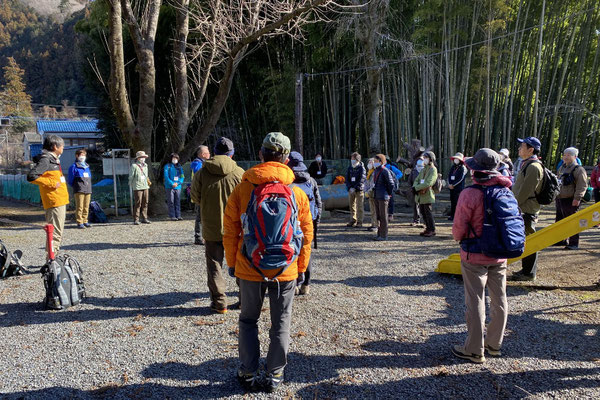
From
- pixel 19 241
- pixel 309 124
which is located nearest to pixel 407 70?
pixel 309 124

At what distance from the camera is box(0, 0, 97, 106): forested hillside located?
193 ft

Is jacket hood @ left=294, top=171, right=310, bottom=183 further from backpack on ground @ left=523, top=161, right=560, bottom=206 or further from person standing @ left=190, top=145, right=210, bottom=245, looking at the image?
backpack on ground @ left=523, top=161, right=560, bottom=206

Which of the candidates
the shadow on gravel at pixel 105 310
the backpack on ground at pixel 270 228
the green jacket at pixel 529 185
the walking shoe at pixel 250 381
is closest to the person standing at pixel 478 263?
the backpack on ground at pixel 270 228

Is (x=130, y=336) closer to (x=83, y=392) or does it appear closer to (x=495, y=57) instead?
(x=83, y=392)

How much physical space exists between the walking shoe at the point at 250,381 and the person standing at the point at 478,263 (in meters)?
1.45

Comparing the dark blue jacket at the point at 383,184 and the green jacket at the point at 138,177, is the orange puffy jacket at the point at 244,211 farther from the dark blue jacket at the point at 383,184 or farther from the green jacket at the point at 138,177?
the green jacket at the point at 138,177

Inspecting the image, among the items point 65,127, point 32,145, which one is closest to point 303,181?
point 65,127

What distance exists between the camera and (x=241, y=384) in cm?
264

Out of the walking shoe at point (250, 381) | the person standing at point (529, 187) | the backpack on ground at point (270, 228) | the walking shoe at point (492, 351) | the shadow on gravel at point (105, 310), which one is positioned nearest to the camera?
the backpack on ground at point (270, 228)

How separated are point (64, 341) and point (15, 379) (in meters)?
0.60

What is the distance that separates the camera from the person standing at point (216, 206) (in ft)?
12.6

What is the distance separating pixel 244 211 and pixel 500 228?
1.68 meters

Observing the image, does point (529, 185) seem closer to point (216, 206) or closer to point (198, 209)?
point (216, 206)

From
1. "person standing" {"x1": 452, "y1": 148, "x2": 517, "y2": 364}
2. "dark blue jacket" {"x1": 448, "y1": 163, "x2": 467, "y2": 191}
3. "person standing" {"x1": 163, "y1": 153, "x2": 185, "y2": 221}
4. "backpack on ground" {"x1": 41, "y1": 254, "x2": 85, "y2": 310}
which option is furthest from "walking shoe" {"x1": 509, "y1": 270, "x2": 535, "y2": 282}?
"person standing" {"x1": 163, "y1": 153, "x2": 185, "y2": 221}
